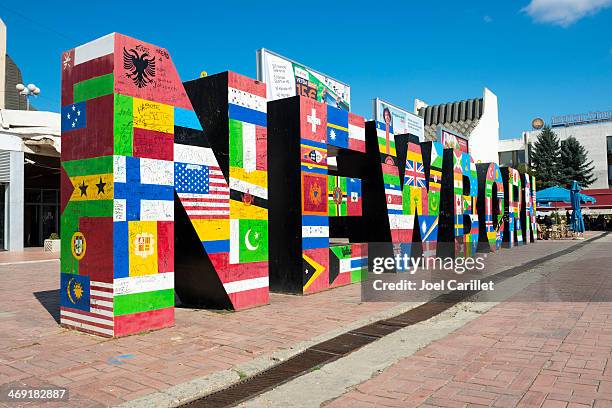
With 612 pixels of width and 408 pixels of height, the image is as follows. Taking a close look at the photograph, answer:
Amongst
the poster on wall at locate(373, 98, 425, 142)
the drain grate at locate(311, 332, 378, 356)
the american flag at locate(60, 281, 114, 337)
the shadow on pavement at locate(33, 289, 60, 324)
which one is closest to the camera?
the drain grate at locate(311, 332, 378, 356)

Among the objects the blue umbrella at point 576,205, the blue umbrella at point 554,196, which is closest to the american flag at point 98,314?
the blue umbrella at point 554,196

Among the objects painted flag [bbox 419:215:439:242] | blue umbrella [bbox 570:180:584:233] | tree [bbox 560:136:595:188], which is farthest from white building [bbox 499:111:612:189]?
painted flag [bbox 419:215:439:242]

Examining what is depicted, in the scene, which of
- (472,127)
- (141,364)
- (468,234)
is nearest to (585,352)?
(141,364)

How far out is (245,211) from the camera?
8250 mm

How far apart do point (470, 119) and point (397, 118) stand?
1233 inches

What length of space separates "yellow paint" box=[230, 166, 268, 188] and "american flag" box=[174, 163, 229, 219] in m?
0.27

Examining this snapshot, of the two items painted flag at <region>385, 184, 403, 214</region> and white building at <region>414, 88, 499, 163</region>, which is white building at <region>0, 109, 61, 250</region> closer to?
painted flag at <region>385, 184, 403, 214</region>

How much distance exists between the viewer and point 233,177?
8.05 meters

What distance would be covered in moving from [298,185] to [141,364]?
200 inches

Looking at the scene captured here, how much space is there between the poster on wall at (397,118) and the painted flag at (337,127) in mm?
8028

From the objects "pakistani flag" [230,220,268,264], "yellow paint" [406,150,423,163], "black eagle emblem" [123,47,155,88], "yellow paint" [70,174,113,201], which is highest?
"black eagle emblem" [123,47,155,88]

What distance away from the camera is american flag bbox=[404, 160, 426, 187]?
13508mm

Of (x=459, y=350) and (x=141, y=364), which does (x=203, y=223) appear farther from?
(x=459, y=350)

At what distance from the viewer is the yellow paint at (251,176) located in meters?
8.08
